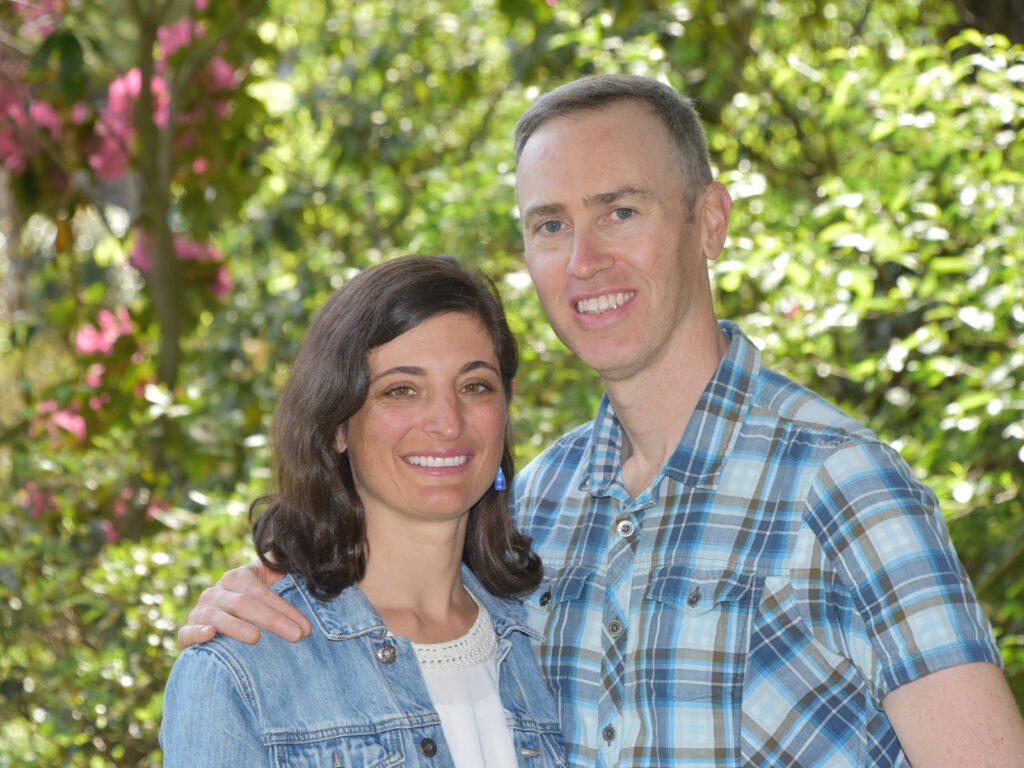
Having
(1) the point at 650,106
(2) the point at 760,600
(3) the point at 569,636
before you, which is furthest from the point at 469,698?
(1) the point at 650,106

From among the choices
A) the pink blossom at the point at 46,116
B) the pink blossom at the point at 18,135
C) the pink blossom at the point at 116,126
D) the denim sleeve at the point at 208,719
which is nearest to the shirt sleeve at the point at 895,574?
the denim sleeve at the point at 208,719

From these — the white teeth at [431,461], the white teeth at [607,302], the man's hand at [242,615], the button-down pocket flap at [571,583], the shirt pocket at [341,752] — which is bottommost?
the shirt pocket at [341,752]

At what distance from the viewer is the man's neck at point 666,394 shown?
2289 millimetres

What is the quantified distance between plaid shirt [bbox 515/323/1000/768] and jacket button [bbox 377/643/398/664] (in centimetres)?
30

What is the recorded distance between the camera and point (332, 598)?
2178 mm

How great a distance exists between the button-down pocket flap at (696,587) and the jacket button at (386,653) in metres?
0.41

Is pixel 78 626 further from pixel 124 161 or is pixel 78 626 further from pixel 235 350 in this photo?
pixel 124 161

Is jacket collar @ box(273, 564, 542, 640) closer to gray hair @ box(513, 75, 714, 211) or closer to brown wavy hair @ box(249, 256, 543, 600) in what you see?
brown wavy hair @ box(249, 256, 543, 600)

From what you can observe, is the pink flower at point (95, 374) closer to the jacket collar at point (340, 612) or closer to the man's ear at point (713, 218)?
the jacket collar at point (340, 612)

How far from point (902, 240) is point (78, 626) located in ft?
8.58

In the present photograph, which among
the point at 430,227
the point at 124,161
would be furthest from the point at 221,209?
the point at 430,227

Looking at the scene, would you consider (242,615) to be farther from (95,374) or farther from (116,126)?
(116,126)

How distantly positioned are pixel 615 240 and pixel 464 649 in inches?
28.4

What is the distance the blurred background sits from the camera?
359cm
